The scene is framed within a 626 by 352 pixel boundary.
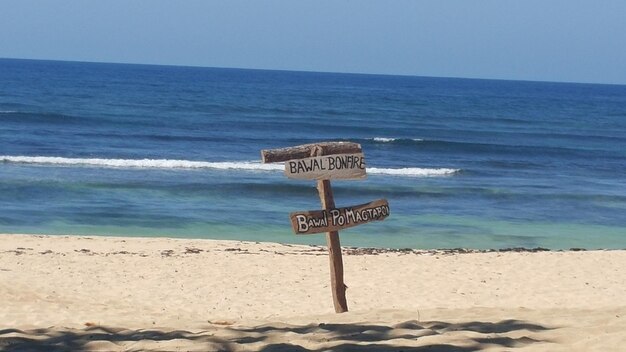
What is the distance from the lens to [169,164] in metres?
27.8

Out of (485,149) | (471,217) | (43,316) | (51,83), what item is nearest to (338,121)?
(485,149)

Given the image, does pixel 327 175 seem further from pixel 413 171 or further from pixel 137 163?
pixel 413 171

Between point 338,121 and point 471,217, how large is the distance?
96.6 ft

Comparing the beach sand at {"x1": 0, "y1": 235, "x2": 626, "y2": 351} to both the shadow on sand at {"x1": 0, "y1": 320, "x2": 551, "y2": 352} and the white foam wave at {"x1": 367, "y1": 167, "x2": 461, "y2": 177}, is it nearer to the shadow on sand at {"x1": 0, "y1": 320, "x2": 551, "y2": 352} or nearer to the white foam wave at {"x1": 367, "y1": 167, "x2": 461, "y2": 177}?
the shadow on sand at {"x1": 0, "y1": 320, "x2": 551, "y2": 352}

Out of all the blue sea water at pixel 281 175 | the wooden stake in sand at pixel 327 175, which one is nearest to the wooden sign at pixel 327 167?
the wooden stake in sand at pixel 327 175

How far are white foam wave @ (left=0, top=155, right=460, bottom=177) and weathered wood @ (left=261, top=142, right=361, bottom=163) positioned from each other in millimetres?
19403

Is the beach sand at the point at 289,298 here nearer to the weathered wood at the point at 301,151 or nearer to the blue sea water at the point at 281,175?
the weathered wood at the point at 301,151

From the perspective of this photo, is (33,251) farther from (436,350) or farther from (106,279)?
(436,350)

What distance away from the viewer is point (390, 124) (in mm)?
48375

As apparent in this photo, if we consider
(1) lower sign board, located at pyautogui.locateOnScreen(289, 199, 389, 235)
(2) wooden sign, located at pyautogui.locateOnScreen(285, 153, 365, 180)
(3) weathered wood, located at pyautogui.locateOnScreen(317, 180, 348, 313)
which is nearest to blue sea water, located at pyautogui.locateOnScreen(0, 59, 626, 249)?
(3) weathered wood, located at pyautogui.locateOnScreen(317, 180, 348, 313)

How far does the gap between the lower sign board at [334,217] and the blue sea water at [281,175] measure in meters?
8.18

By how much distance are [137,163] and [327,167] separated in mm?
20505

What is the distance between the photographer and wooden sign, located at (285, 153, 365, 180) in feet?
25.1

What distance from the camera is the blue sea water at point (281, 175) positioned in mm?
17938
